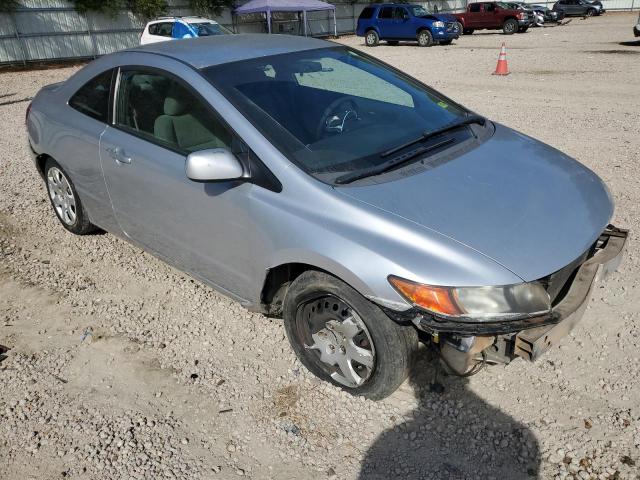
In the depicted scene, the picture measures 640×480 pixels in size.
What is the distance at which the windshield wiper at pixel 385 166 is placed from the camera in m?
2.72

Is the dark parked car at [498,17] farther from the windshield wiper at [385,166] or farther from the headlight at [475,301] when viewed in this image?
the headlight at [475,301]

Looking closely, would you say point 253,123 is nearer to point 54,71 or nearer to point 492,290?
point 492,290

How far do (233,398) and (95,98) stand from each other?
2399 mm

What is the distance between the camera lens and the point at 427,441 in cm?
266

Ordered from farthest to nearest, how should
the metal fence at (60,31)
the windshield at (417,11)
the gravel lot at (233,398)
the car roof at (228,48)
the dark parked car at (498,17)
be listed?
1. the dark parked car at (498,17)
2. the windshield at (417,11)
3. the metal fence at (60,31)
4. the car roof at (228,48)
5. the gravel lot at (233,398)

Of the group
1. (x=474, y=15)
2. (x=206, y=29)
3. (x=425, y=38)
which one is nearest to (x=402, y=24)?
(x=425, y=38)

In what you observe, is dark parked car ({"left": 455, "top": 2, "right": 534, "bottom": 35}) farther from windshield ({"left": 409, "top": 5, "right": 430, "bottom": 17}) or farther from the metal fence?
the metal fence

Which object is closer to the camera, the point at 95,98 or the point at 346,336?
the point at 346,336

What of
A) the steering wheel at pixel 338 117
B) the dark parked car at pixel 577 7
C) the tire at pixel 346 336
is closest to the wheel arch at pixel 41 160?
the steering wheel at pixel 338 117

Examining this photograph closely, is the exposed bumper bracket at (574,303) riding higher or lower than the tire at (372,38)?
higher

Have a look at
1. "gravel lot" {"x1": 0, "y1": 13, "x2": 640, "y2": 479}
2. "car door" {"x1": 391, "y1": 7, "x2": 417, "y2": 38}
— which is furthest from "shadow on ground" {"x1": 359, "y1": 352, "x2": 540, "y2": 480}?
"car door" {"x1": 391, "y1": 7, "x2": 417, "y2": 38}

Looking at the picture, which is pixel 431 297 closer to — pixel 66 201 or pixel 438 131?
pixel 438 131

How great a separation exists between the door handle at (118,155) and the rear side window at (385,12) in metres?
23.5

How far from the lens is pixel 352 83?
12.2 ft
